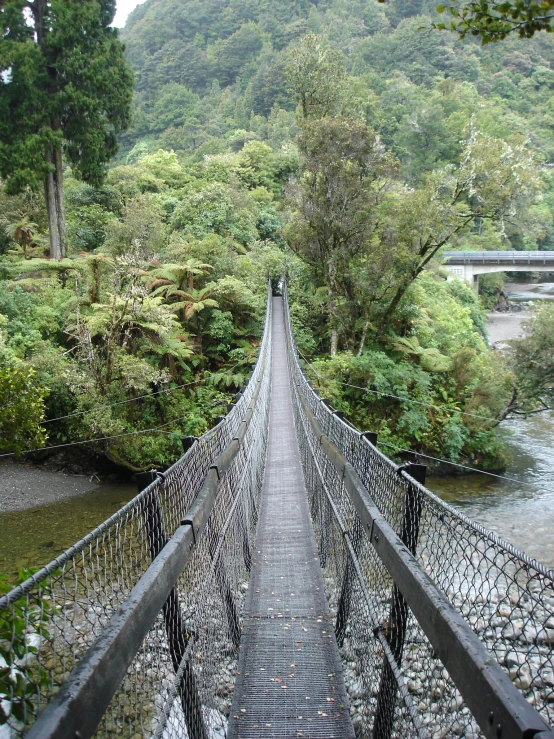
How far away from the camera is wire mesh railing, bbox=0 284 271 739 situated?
3.22 ft

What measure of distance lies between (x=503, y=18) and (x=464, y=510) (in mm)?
Result: 7431

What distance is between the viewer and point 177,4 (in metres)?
62.8

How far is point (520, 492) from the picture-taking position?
30.2 ft

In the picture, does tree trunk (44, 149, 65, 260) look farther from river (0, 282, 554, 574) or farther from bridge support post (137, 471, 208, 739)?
bridge support post (137, 471, 208, 739)

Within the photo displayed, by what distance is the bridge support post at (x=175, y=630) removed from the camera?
58.9 inches

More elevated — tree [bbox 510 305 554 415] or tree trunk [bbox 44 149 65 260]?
tree trunk [bbox 44 149 65 260]

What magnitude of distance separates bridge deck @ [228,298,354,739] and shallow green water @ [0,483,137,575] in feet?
13.9

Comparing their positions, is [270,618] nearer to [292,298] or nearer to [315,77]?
[315,77]

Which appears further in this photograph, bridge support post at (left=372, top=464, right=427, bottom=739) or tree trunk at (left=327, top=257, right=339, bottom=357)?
tree trunk at (left=327, top=257, right=339, bottom=357)

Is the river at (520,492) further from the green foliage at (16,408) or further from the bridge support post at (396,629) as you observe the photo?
the green foliage at (16,408)

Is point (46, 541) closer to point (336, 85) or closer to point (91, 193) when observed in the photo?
point (336, 85)

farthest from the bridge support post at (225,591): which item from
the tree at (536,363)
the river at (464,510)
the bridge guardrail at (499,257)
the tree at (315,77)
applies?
the bridge guardrail at (499,257)

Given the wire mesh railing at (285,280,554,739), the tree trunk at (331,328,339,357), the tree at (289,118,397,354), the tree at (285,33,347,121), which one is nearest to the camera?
the wire mesh railing at (285,280,554,739)

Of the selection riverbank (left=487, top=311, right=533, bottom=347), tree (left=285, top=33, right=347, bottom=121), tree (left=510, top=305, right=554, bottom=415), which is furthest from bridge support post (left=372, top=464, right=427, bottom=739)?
riverbank (left=487, top=311, right=533, bottom=347)
